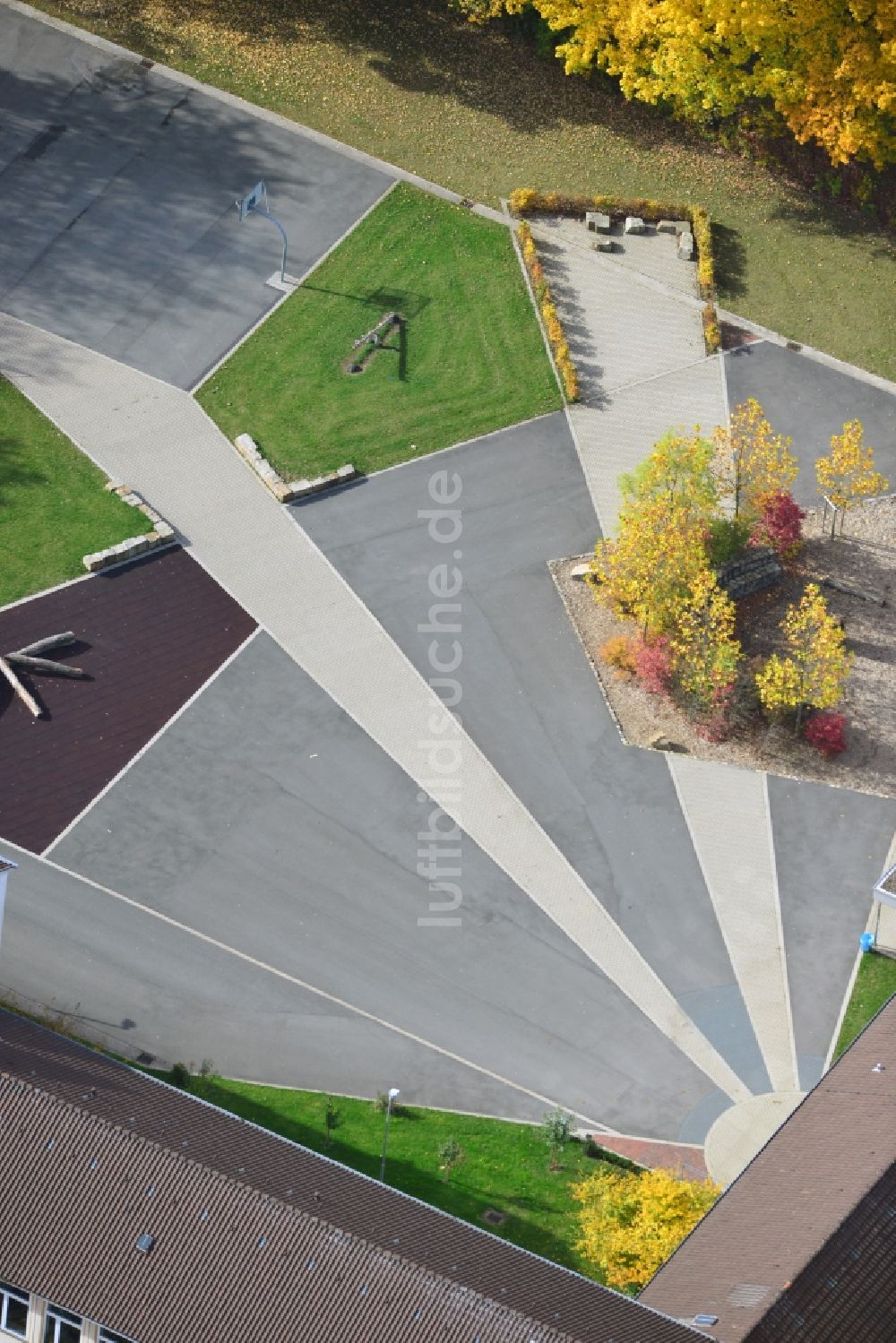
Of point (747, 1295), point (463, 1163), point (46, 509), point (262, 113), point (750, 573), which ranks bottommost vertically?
point (46, 509)

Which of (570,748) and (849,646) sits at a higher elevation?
(849,646)

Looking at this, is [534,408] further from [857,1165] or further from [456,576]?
[857,1165]

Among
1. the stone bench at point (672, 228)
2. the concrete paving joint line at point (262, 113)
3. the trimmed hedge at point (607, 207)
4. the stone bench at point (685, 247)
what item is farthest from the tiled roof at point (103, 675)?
the stone bench at point (672, 228)

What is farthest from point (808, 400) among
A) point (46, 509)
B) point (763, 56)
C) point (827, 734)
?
point (46, 509)

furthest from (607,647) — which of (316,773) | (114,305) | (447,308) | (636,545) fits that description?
(114,305)

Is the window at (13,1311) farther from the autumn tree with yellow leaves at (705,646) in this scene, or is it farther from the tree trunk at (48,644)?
the autumn tree with yellow leaves at (705,646)

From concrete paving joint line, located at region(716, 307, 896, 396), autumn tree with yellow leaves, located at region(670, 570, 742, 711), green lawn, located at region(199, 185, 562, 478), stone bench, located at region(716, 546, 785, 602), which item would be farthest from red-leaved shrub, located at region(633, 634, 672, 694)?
concrete paving joint line, located at region(716, 307, 896, 396)

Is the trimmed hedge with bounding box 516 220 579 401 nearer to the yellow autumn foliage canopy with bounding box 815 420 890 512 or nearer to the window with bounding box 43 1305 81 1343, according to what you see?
the yellow autumn foliage canopy with bounding box 815 420 890 512

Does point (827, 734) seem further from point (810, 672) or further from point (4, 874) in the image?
point (4, 874)
